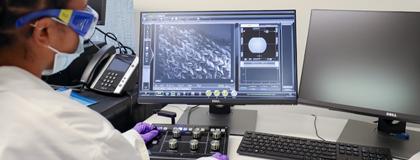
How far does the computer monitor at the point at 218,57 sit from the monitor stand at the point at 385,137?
23 cm

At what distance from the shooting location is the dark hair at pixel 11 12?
0.69 m

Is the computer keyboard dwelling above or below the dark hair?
below

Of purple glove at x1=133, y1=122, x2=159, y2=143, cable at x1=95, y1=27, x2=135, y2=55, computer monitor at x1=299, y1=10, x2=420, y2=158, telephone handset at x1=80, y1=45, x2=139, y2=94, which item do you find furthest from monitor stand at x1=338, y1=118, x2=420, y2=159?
cable at x1=95, y1=27, x2=135, y2=55

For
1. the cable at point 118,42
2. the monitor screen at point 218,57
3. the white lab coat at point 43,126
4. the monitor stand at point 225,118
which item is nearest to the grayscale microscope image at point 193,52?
the monitor screen at point 218,57

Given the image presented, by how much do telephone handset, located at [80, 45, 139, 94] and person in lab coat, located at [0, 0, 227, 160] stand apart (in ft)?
2.32

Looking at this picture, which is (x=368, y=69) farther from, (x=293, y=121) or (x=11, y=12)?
(x=11, y=12)

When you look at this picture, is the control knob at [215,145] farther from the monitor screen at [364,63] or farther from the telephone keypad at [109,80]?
the telephone keypad at [109,80]

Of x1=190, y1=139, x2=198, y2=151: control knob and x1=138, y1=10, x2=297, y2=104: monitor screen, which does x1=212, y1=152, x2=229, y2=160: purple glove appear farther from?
x1=138, y1=10, x2=297, y2=104: monitor screen

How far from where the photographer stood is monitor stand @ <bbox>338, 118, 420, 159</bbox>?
4.08 ft

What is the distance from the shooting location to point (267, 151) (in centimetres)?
117

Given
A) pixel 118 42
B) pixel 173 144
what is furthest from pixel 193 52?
pixel 118 42

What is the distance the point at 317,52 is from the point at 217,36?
1.10 feet

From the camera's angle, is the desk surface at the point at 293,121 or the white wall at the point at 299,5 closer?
the desk surface at the point at 293,121

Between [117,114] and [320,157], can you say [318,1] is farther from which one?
[117,114]
